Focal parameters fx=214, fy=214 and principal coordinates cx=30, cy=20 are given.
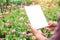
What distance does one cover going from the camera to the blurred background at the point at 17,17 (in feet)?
6.54

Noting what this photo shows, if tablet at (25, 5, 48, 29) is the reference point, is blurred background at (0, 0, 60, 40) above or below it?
below

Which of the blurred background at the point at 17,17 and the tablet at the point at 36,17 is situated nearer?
the tablet at the point at 36,17

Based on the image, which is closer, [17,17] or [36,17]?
[36,17]

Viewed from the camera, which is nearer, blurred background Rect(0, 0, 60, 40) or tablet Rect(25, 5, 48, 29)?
tablet Rect(25, 5, 48, 29)

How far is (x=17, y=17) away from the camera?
218 cm

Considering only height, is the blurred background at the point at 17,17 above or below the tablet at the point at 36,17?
below

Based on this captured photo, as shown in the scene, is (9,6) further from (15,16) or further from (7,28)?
(7,28)

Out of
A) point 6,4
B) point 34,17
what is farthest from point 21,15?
point 34,17

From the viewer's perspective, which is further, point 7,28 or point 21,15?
point 21,15

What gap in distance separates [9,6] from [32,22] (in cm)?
100

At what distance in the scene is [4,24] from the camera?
2.08 m

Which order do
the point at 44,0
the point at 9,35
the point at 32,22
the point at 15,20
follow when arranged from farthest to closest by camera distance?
the point at 44,0 < the point at 15,20 < the point at 9,35 < the point at 32,22

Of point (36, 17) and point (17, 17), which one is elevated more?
point (36, 17)

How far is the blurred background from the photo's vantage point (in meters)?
1.99
